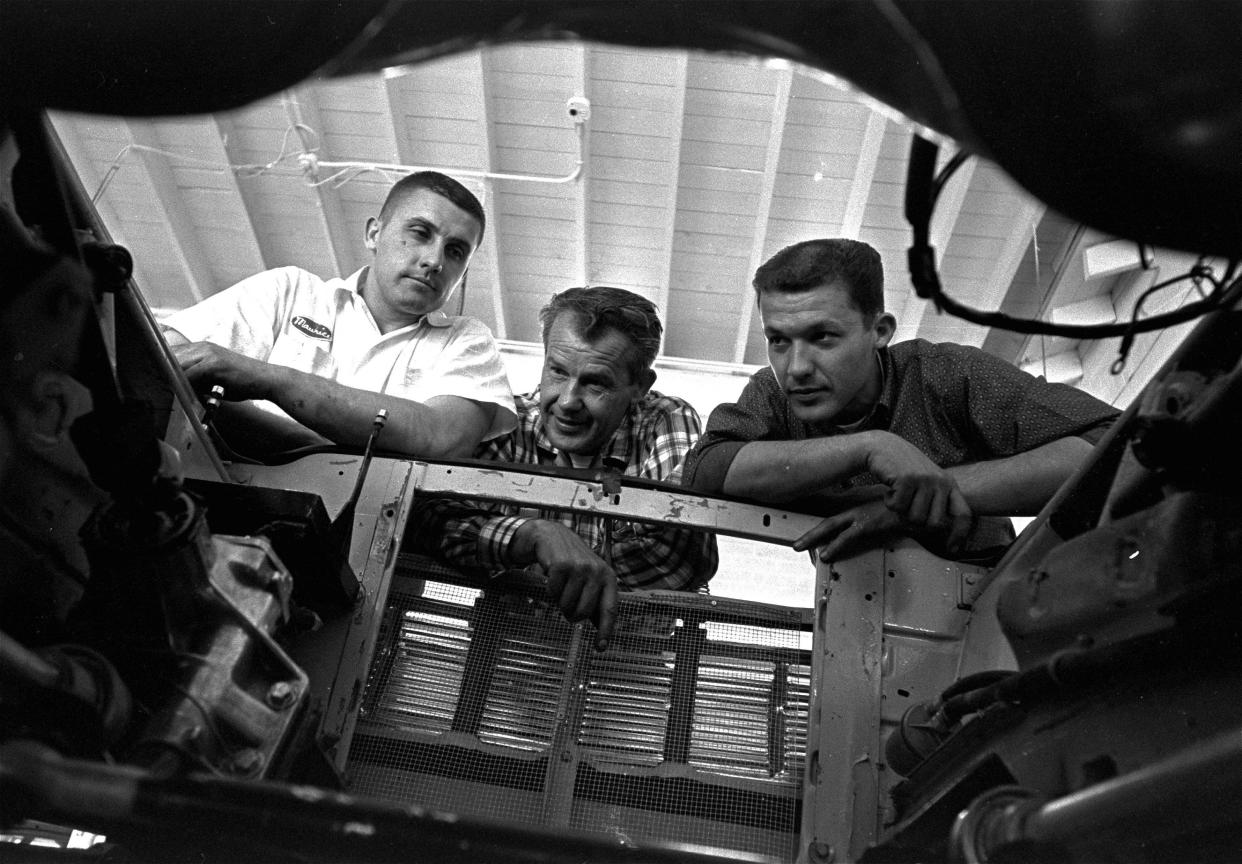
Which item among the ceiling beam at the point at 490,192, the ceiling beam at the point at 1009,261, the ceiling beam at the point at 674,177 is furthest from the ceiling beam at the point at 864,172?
the ceiling beam at the point at 490,192

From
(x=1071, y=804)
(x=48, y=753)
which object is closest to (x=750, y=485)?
(x=1071, y=804)

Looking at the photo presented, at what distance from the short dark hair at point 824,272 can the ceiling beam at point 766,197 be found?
2.15 metres

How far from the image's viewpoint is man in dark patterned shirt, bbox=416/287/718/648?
5.72 feet

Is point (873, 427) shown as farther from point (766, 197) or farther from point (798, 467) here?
point (766, 197)

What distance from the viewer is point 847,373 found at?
1896 millimetres

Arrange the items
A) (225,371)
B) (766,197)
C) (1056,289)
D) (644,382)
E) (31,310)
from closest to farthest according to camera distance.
Answer: (31,310)
(225,371)
(644,382)
(1056,289)
(766,197)

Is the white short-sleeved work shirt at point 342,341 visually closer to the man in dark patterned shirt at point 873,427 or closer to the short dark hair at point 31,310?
the man in dark patterned shirt at point 873,427

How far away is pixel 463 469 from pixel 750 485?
1.41ft

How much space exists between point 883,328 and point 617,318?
1.77 ft

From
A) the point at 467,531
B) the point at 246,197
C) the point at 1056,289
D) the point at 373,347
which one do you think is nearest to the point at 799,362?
the point at 467,531

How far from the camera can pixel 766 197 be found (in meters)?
4.86

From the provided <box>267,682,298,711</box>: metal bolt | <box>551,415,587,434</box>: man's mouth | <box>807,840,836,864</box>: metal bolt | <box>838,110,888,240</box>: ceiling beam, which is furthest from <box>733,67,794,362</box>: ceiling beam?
<box>267,682,298,711</box>: metal bolt

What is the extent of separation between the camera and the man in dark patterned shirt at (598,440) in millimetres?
1744

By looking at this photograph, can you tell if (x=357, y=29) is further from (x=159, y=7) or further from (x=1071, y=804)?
(x=1071, y=804)
